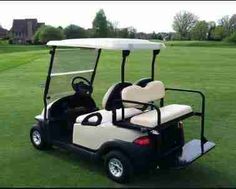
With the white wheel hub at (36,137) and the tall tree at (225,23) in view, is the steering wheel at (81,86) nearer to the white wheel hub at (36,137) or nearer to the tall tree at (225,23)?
the white wheel hub at (36,137)

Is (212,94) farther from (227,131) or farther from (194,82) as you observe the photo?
(227,131)

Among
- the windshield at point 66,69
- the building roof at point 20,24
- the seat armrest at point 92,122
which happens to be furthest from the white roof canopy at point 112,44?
the building roof at point 20,24

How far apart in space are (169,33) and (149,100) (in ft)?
317

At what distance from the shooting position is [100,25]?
85000 mm

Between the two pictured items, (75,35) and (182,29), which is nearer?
(75,35)

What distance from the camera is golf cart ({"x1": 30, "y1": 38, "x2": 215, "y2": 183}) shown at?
170 inches

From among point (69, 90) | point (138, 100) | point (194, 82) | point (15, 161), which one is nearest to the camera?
point (138, 100)

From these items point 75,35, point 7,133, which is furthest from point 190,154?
point 75,35

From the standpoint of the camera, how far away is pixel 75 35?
243 feet

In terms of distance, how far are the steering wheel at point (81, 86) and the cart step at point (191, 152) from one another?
162 cm

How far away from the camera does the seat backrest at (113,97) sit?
14.8 feet

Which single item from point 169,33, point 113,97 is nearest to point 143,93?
point 113,97

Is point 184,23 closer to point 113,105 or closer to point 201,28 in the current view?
point 201,28

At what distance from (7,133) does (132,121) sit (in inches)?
119
